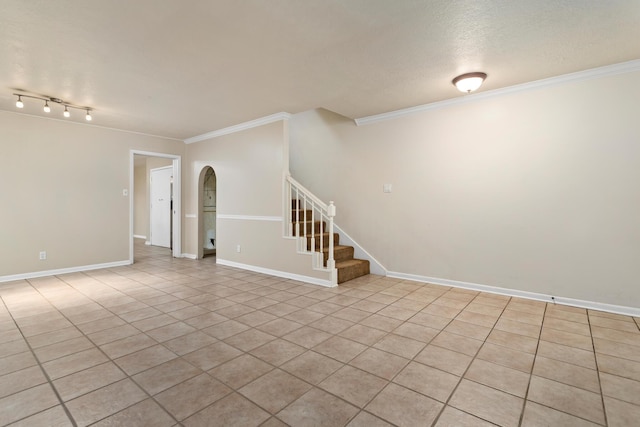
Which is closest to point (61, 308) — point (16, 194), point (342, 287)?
point (16, 194)

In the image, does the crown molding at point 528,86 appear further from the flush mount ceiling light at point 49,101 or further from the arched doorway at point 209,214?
the flush mount ceiling light at point 49,101

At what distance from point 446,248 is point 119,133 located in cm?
595

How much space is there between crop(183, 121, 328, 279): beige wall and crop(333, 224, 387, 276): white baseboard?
0.97m

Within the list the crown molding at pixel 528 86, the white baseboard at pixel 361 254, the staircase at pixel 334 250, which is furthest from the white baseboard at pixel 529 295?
the crown molding at pixel 528 86

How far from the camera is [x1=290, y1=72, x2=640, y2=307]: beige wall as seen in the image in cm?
304

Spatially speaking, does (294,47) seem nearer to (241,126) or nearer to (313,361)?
(313,361)

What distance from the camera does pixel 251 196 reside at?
5105 mm

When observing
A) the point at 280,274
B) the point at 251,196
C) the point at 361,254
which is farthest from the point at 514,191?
the point at 251,196

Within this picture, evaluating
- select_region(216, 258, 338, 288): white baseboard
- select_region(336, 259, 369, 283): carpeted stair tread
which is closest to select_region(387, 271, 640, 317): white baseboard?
select_region(336, 259, 369, 283): carpeted stair tread

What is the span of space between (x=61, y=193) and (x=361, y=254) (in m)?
5.02

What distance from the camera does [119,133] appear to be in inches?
215

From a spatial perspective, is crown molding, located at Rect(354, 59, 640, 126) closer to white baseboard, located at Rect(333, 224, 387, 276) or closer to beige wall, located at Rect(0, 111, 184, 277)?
white baseboard, located at Rect(333, 224, 387, 276)

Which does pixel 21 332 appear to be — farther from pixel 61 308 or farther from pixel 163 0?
pixel 163 0

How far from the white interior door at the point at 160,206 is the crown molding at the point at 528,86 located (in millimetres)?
5564
